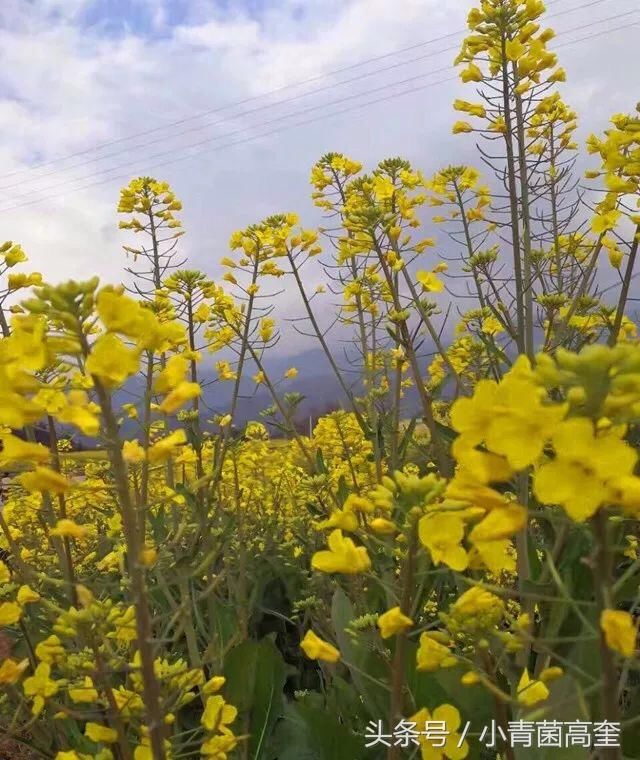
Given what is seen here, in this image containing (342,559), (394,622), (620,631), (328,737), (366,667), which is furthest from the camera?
(366,667)

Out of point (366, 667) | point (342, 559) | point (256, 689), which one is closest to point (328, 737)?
point (366, 667)

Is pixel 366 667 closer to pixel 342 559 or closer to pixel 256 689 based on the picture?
pixel 256 689

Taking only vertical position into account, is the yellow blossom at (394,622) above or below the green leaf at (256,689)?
above

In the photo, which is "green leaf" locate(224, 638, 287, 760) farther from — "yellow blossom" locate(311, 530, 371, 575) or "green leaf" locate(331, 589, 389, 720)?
"yellow blossom" locate(311, 530, 371, 575)

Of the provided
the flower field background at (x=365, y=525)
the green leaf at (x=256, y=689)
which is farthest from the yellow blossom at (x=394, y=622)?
the green leaf at (x=256, y=689)

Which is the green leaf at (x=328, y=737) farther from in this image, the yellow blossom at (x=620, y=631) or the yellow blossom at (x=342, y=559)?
the yellow blossom at (x=620, y=631)

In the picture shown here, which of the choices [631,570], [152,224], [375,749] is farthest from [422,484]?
[152,224]

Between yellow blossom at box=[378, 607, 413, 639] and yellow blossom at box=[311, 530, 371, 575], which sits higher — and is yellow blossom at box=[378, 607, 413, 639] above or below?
below

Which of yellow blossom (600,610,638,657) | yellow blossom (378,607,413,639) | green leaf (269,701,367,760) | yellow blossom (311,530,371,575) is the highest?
yellow blossom (311,530,371,575)

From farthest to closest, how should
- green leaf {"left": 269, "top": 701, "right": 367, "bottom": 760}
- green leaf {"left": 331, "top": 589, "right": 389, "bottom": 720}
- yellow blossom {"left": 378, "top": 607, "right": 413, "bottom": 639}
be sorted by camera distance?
green leaf {"left": 331, "top": 589, "right": 389, "bottom": 720} → green leaf {"left": 269, "top": 701, "right": 367, "bottom": 760} → yellow blossom {"left": 378, "top": 607, "right": 413, "bottom": 639}

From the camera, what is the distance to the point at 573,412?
112cm

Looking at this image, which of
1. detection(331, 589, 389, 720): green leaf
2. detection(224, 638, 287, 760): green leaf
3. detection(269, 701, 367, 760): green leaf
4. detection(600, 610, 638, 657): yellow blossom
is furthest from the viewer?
detection(224, 638, 287, 760): green leaf

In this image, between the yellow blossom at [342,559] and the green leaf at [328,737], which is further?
the green leaf at [328,737]

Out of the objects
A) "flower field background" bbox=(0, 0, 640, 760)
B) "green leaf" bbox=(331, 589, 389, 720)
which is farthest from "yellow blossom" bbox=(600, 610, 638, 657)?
"green leaf" bbox=(331, 589, 389, 720)
